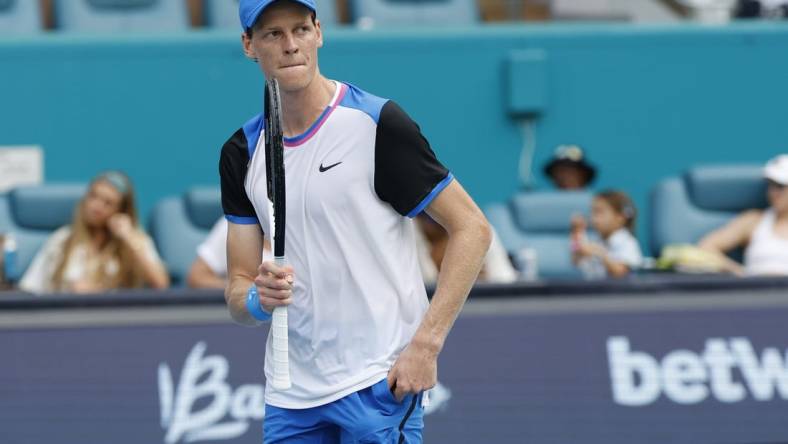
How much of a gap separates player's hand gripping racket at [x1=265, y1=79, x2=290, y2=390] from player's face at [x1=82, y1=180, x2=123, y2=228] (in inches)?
152

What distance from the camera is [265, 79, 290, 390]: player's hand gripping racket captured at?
3029 millimetres

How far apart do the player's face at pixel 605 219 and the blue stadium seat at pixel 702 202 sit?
0.46 metres

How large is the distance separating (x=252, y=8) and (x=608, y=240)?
183 inches

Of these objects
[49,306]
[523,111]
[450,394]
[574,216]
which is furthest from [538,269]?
[49,306]

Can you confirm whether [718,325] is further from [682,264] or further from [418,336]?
[418,336]

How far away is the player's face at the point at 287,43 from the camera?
3047mm

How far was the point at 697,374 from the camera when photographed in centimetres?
529

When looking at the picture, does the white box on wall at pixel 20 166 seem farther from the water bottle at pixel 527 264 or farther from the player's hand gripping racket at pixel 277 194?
the player's hand gripping racket at pixel 277 194

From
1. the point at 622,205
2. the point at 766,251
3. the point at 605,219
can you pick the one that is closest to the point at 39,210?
the point at 605,219

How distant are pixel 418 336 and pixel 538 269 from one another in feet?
14.4

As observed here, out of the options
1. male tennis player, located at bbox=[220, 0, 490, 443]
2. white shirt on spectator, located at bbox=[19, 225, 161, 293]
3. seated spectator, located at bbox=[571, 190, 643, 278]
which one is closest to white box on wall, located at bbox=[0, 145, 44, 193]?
white shirt on spectator, located at bbox=[19, 225, 161, 293]

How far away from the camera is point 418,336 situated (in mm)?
3068

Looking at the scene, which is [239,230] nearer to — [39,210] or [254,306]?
[254,306]

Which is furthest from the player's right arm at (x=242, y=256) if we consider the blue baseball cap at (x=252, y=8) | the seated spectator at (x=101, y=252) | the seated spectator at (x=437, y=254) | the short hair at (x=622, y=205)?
the short hair at (x=622, y=205)
